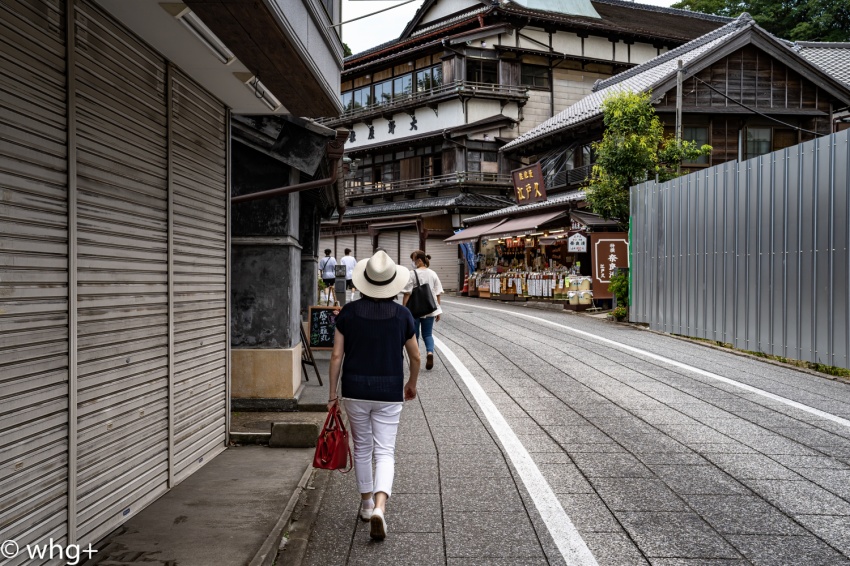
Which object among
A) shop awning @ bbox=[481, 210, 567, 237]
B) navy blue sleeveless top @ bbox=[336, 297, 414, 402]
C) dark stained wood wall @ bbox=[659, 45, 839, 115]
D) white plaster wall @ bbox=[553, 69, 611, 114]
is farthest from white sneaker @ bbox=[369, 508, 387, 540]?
white plaster wall @ bbox=[553, 69, 611, 114]

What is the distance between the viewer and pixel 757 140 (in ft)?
95.7

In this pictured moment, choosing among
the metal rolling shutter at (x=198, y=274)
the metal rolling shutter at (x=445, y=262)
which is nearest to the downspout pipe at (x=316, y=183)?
the metal rolling shutter at (x=198, y=274)

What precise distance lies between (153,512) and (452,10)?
4137 centimetres

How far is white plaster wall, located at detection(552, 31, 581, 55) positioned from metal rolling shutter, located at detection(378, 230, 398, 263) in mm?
14045

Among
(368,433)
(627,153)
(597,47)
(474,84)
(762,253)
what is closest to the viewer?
(368,433)

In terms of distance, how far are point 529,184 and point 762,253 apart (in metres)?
20.6

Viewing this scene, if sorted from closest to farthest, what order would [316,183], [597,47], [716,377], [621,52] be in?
1. [316,183]
2. [716,377]
3. [597,47]
4. [621,52]

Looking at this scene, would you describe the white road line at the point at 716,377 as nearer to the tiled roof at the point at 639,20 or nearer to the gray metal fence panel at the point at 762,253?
the gray metal fence panel at the point at 762,253

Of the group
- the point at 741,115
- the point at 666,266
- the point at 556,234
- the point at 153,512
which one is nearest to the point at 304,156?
the point at 153,512

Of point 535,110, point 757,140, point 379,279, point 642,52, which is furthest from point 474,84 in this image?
point 379,279

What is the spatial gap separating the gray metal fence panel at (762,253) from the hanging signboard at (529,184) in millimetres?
14112

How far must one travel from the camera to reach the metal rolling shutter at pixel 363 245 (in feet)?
159

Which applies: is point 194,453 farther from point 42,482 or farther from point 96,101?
point 96,101

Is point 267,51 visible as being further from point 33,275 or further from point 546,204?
point 546,204
